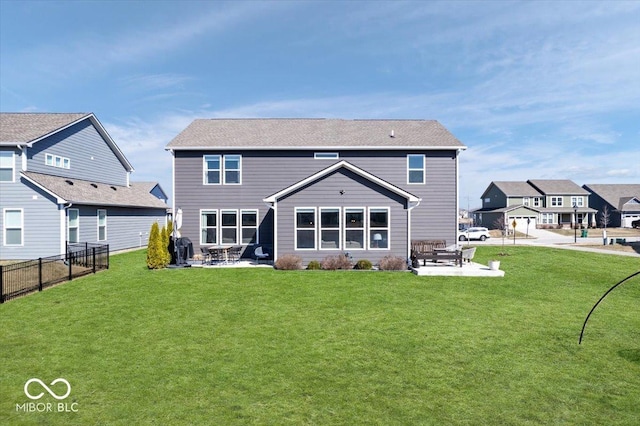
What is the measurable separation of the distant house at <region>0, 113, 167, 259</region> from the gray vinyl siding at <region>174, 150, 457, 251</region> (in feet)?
19.6

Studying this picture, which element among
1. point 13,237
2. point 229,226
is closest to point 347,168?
point 229,226

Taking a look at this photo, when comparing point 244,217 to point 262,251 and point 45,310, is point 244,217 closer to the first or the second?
point 262,251

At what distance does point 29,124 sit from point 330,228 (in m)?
19.1

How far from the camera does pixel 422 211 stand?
19.9 metres

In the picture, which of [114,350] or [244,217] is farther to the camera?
[244,217]

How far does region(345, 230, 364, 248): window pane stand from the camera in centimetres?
1697

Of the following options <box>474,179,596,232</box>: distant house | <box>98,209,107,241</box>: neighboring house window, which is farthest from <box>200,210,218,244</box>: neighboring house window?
<box>474,179,596,232</box>: distant house

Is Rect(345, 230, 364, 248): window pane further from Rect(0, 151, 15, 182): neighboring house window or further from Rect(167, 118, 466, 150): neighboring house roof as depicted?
Rect(0, 151, 15, 182): neighboring house window

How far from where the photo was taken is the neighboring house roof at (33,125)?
1838cm

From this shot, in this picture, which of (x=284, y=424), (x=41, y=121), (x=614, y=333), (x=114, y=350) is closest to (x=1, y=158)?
(x=41, y=121)

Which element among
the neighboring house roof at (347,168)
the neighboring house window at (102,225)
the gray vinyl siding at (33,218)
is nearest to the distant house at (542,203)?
the neighboring house roof at (347,168)

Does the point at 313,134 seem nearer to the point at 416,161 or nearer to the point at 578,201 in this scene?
the point at 416,161

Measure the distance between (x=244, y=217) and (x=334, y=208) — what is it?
18.6 ft

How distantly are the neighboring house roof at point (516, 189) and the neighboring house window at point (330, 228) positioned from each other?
46975 millimetres
